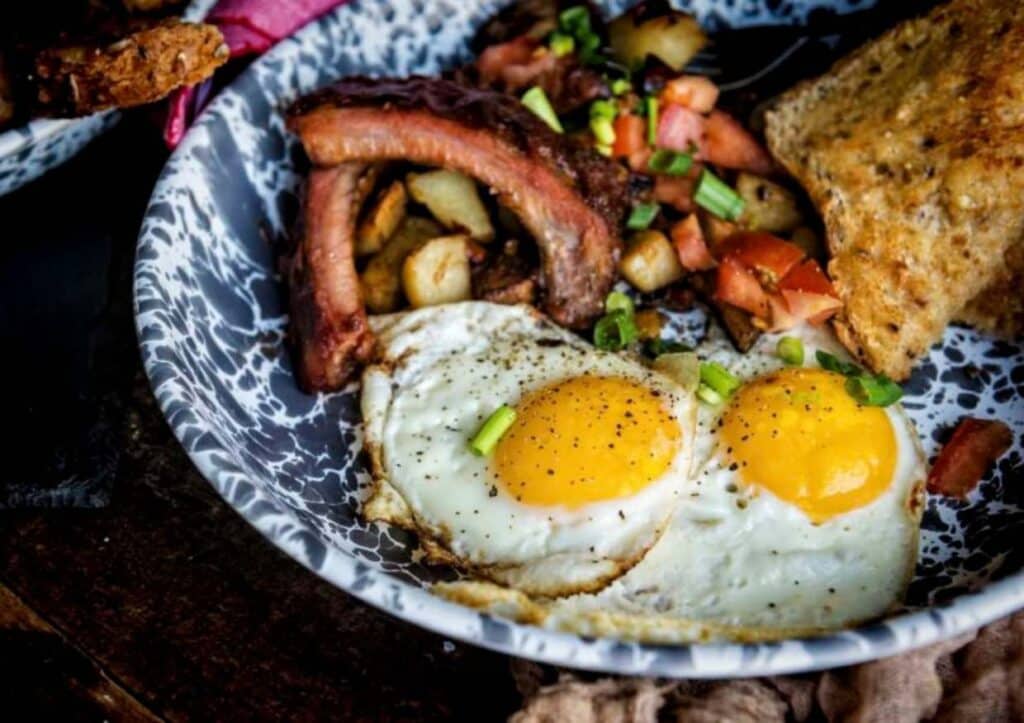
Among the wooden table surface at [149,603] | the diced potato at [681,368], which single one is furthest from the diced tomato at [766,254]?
the wooden table surface at [149,603]

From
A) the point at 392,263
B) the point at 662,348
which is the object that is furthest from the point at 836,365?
the point at 392,263

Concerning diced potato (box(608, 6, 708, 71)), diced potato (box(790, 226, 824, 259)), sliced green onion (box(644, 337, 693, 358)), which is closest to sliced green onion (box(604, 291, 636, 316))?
sliced green onion (box(644, 337, 693, 358))

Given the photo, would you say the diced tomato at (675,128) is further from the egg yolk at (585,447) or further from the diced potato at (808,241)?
the egg yolk at (585,447)

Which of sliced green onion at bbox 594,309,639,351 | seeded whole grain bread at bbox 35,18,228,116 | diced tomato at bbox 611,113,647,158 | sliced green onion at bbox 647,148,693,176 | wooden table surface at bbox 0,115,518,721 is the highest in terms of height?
seeded whole grain bread at bbox 35,18,228,116

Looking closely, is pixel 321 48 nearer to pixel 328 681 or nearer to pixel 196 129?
pixel 196 129

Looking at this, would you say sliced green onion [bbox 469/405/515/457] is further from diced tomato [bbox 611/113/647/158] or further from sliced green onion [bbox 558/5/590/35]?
sliced green onion [bbox 558/5/590/35]

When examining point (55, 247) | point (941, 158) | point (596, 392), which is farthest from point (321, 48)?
point (941, 158)

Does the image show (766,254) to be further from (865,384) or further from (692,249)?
(865,384)
